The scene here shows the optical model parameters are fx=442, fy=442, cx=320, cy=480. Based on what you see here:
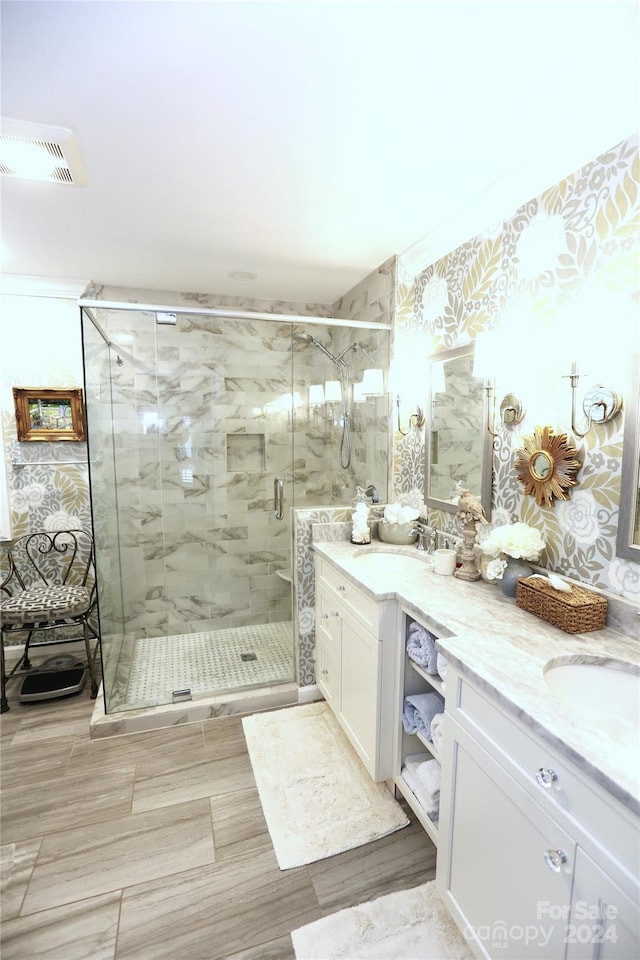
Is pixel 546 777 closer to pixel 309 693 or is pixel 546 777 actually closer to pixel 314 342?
pixel 309 693

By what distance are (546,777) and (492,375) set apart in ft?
4.70

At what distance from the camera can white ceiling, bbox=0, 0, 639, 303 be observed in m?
1.11

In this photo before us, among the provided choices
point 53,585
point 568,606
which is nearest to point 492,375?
point 568,606

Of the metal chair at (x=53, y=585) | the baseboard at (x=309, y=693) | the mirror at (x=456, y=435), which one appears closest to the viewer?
the mirror at (x=456, y=435)

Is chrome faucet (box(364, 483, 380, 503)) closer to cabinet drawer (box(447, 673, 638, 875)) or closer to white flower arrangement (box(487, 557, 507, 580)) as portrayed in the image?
white flower arrangement (box(487, 557, 507, 580))

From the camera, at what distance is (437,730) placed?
1529mm

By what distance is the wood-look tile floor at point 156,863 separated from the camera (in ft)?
4.50

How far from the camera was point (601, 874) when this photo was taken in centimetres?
81

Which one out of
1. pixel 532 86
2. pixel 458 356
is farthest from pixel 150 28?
pixel 458 356

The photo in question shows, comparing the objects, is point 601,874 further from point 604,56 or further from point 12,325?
point 12,325

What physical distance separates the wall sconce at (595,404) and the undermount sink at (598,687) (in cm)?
73

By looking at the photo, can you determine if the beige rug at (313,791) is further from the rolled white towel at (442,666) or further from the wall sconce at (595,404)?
the wall sconce at (595,404)

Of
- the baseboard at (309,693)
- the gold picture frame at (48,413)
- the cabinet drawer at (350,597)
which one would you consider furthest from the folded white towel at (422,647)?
the gold picture frame at (48,413)

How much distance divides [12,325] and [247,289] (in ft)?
5.16
